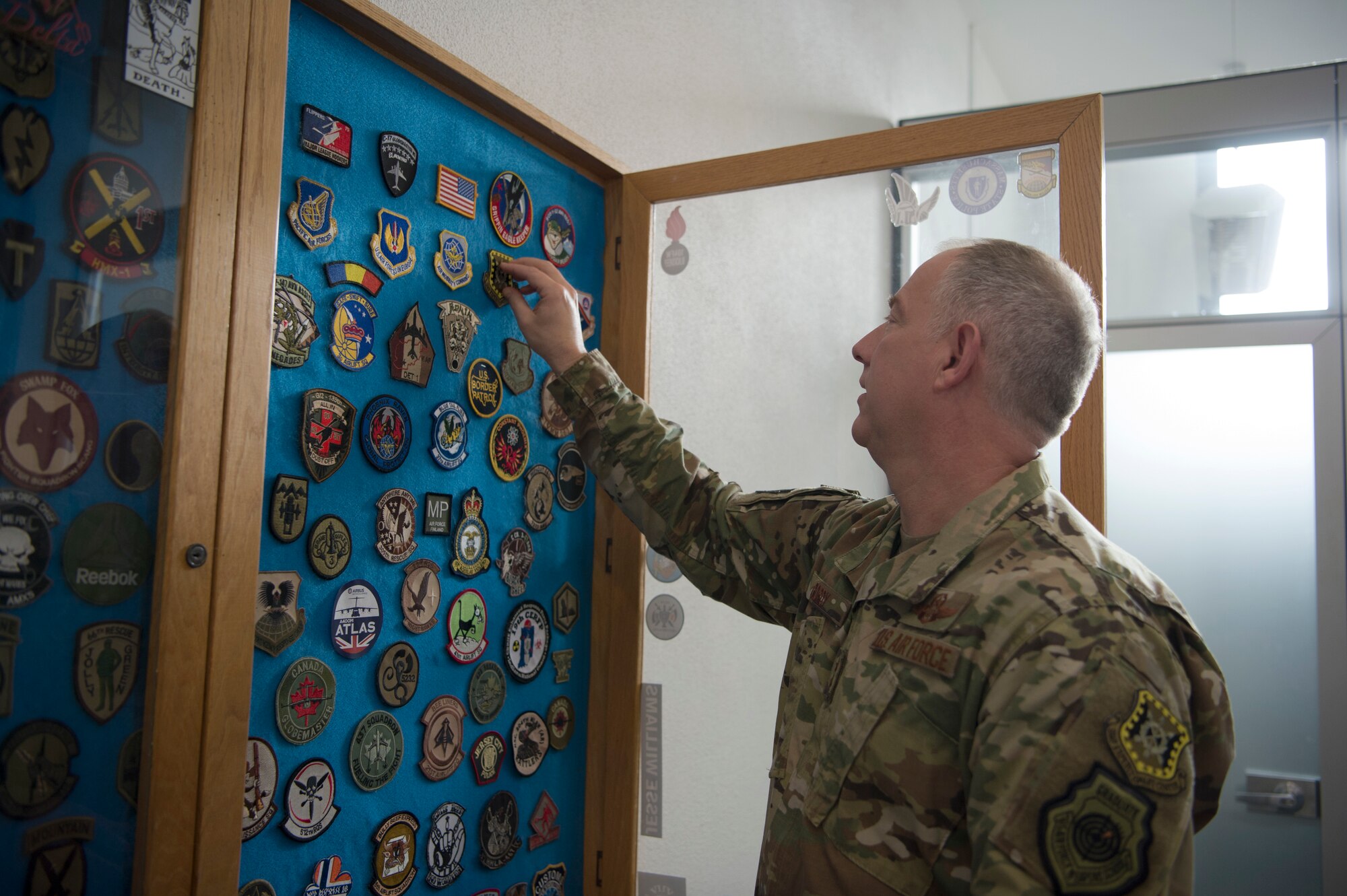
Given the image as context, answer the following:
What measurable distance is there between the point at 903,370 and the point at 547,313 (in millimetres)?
506

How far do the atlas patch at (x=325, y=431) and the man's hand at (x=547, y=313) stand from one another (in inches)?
12.7

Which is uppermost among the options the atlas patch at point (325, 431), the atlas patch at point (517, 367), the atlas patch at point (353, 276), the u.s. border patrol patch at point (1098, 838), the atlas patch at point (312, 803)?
the atlas patch at point (353, 276)

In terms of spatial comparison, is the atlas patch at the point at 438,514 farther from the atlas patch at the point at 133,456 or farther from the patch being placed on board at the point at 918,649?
the patch being placed on board at the point at 918,649

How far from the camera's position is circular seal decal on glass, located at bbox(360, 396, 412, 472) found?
3.44ft

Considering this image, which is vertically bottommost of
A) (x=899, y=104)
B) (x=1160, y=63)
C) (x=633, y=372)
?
(x=633, y=372)

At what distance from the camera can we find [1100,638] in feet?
2.70

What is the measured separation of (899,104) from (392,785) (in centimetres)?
301

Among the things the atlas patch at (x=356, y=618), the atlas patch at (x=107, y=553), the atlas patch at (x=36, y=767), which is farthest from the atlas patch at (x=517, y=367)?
the atlas patch at (x=36, y=767)

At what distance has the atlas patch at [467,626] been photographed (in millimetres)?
1181

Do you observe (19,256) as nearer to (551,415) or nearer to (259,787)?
(259,787)

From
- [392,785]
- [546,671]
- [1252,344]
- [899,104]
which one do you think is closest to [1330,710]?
[1252,344]

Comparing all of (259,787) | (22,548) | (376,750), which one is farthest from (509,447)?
(22,548)

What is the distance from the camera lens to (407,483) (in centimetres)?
111

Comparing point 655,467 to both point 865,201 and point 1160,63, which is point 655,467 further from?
point 1160,63
